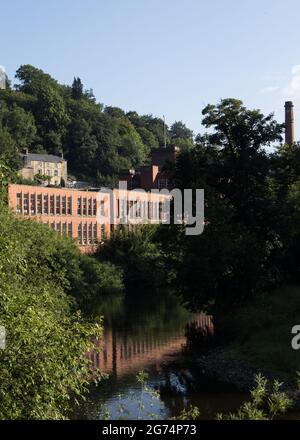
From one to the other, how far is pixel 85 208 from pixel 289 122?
95.1ft

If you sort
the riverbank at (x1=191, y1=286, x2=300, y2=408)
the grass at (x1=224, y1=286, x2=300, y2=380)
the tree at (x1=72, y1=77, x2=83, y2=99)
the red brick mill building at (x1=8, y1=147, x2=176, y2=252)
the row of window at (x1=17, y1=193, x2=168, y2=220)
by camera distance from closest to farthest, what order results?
1. the riverbank at (x1=191, y1=286, x2=300, y2=408)
2. the grass at (x1=224, y1=286, x2=300, y2=380)
3. the row of window at (x1=17, y1=193, x2=168, y2=220)
4. the red brick mill building at (x1=8, y1=147, x2=176, y2=252)
5. the tree at (x1=72, y1=77, x2=83, y2=99)

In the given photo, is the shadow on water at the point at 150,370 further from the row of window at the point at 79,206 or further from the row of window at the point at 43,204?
the row of window at the point at 79,206

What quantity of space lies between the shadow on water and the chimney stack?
23.0 meters

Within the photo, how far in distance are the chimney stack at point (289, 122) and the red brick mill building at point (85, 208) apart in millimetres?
13852

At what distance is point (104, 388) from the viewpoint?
87.6ft

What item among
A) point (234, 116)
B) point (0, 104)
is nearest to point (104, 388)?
point (234, 116)

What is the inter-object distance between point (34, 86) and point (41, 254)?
123 meters

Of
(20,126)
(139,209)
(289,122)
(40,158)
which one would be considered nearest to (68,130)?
(20,126)

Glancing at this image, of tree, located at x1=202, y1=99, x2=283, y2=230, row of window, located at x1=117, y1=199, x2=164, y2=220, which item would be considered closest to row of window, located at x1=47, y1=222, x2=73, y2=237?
row of window, located at x1=117, y1=199, x2=164, y2=220

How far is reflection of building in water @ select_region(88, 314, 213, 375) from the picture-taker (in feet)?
104

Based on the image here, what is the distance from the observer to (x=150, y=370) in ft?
99.7

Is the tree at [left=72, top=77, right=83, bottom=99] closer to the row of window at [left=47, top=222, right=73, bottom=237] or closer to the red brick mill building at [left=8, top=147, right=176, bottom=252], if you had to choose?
the red brick mill building at [left=8, top=147, right=176, bottom=252]

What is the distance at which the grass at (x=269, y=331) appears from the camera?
2767 cm

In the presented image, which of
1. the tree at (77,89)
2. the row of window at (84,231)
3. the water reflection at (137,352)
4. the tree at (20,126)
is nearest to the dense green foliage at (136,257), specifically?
the row of window at (84,231)
